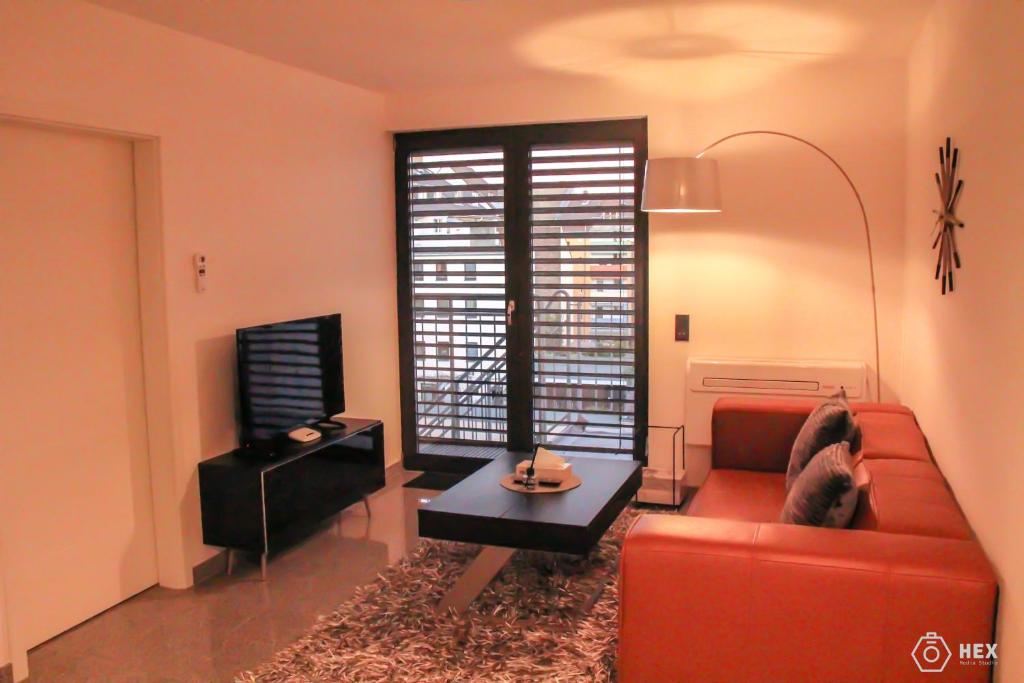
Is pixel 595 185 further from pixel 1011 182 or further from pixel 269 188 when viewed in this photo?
pixel 1011 182

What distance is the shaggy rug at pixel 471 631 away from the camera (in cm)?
304

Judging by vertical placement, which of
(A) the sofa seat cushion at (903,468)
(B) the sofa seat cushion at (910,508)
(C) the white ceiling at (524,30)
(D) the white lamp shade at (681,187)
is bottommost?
(B) the sofa seat cushion at (910,508)

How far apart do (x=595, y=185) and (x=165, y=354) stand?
267cm

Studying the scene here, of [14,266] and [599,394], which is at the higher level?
[14,266]

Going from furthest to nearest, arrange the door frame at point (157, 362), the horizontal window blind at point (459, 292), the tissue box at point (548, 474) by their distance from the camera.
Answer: the horizontal window blind at point (459, 292), the tissue box at point (548, 474), the door frame at point (157, 362)

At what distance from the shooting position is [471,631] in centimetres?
332

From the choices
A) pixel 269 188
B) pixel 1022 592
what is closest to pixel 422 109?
pixel 269 188

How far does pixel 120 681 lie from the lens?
308 cm

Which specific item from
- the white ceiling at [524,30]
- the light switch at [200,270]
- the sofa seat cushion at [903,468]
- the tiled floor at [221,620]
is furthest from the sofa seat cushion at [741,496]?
the light switch at [200,270]

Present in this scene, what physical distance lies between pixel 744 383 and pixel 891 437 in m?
1.37

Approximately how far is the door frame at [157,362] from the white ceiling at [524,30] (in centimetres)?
65

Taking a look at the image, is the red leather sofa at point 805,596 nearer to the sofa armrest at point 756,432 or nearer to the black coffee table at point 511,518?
the black coffee table at point 511,518

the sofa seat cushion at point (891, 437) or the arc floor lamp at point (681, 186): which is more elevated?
the arc floor lamp at point (681, 186)

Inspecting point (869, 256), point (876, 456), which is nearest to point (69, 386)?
point (876, 456)
